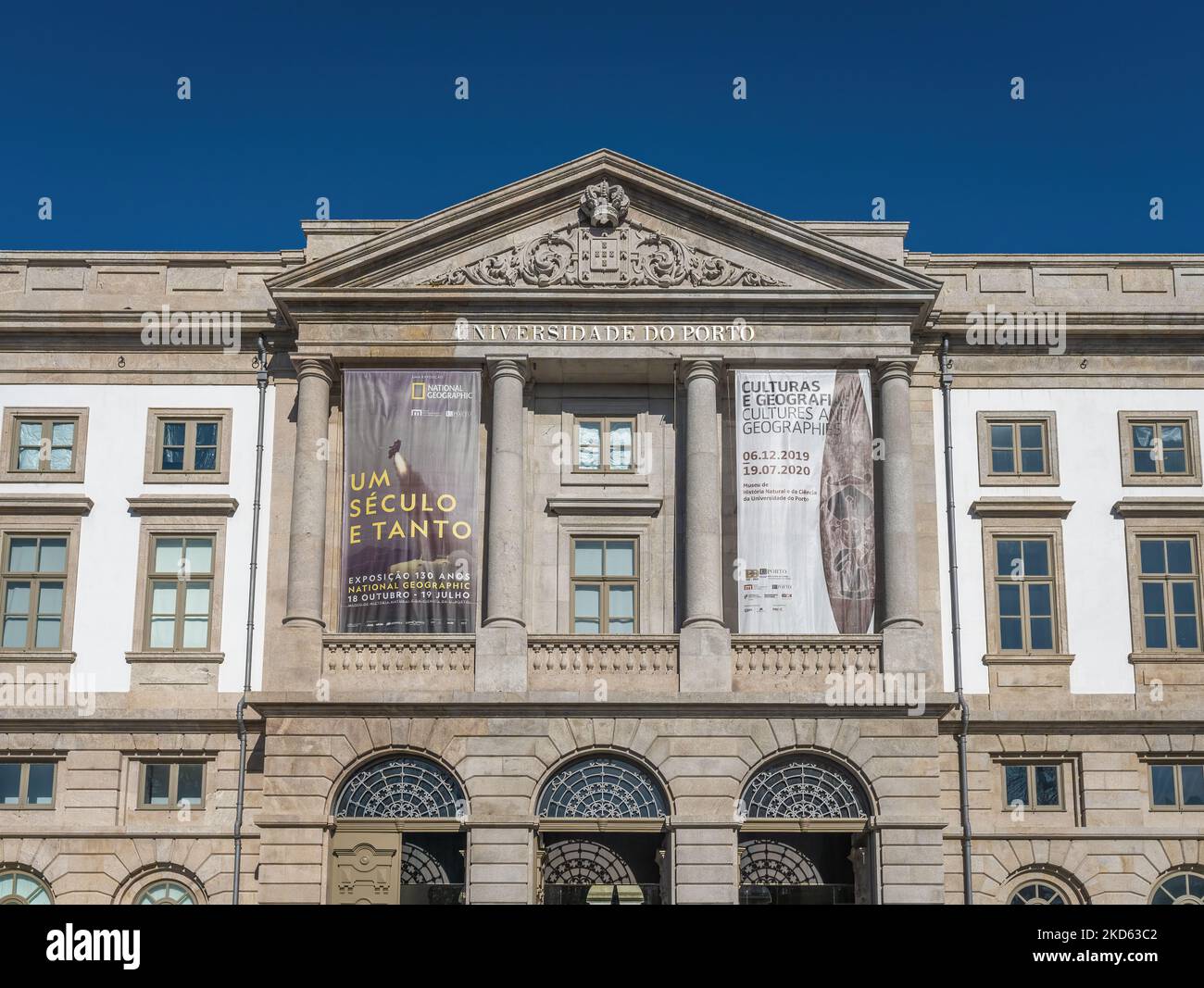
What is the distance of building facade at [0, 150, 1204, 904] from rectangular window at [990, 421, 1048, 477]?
3.3 inches

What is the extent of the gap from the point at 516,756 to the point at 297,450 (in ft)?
26.1

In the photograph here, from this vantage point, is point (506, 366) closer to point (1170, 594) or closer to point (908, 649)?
point (908, 649)

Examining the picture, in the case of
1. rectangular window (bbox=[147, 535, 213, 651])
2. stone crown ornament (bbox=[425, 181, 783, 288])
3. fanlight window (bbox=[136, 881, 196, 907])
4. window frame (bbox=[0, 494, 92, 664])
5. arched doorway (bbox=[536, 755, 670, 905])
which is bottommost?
fanlight window (bbox=[136, 881, 196, 907])

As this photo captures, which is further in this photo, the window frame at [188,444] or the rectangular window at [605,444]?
the rectangular window at [605,444]

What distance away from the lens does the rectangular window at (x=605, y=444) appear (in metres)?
37.1

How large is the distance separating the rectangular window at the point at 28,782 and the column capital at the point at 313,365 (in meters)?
9.48

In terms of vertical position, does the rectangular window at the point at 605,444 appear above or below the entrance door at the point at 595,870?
above

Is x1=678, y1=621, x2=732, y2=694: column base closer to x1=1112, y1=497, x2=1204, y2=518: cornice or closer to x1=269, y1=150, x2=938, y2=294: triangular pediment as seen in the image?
x1=269, y1=150, x2=938, y2=294: triangular pediment

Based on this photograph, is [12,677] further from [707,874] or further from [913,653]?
[913,653]

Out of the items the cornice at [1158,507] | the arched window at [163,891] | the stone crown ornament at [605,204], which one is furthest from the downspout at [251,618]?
the cornice at [1158,507]

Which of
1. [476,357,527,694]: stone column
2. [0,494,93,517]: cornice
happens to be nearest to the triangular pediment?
[476,357,527,694]: stone column

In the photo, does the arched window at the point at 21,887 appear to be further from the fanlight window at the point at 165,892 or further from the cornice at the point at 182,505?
the cornice at the point at 182,505

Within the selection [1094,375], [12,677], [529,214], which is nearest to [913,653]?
[1094,375]

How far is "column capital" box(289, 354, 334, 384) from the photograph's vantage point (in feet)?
119
